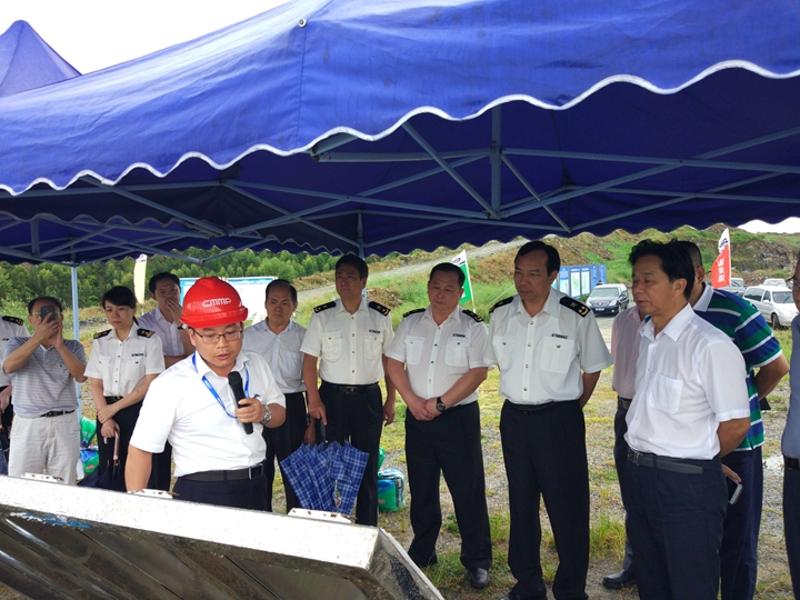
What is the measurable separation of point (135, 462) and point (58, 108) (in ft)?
4.14

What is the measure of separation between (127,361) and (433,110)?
3.13 metres

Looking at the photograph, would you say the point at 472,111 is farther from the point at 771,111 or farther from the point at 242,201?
the point at 242,201

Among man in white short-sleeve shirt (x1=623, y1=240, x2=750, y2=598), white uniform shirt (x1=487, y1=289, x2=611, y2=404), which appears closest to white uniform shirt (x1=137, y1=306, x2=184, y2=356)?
white uniform shirt (x1=487, y1=289, x2=611, y2=404)

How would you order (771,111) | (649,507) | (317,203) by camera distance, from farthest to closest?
(317,203) < (771,111) < (649,507)

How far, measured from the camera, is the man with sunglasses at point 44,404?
417 cm

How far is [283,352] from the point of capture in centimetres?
441

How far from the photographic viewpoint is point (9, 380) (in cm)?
494

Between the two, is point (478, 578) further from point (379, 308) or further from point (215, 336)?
point (215, 336)

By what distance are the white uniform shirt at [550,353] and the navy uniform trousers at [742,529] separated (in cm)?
75

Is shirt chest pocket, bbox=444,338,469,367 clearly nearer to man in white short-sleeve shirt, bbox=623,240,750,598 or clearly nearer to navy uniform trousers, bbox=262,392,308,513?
navy uniform trousers, bbox=262,392,308,513

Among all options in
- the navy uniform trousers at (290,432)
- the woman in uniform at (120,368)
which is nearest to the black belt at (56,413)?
the woman in uniform at (120,368)

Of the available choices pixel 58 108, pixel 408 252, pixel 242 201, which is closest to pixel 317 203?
pixel 242 201

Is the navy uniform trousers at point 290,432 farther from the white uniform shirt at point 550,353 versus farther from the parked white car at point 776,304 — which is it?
the parked white car at point 776,304

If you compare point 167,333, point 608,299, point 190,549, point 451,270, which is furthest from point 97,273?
point 190,549
